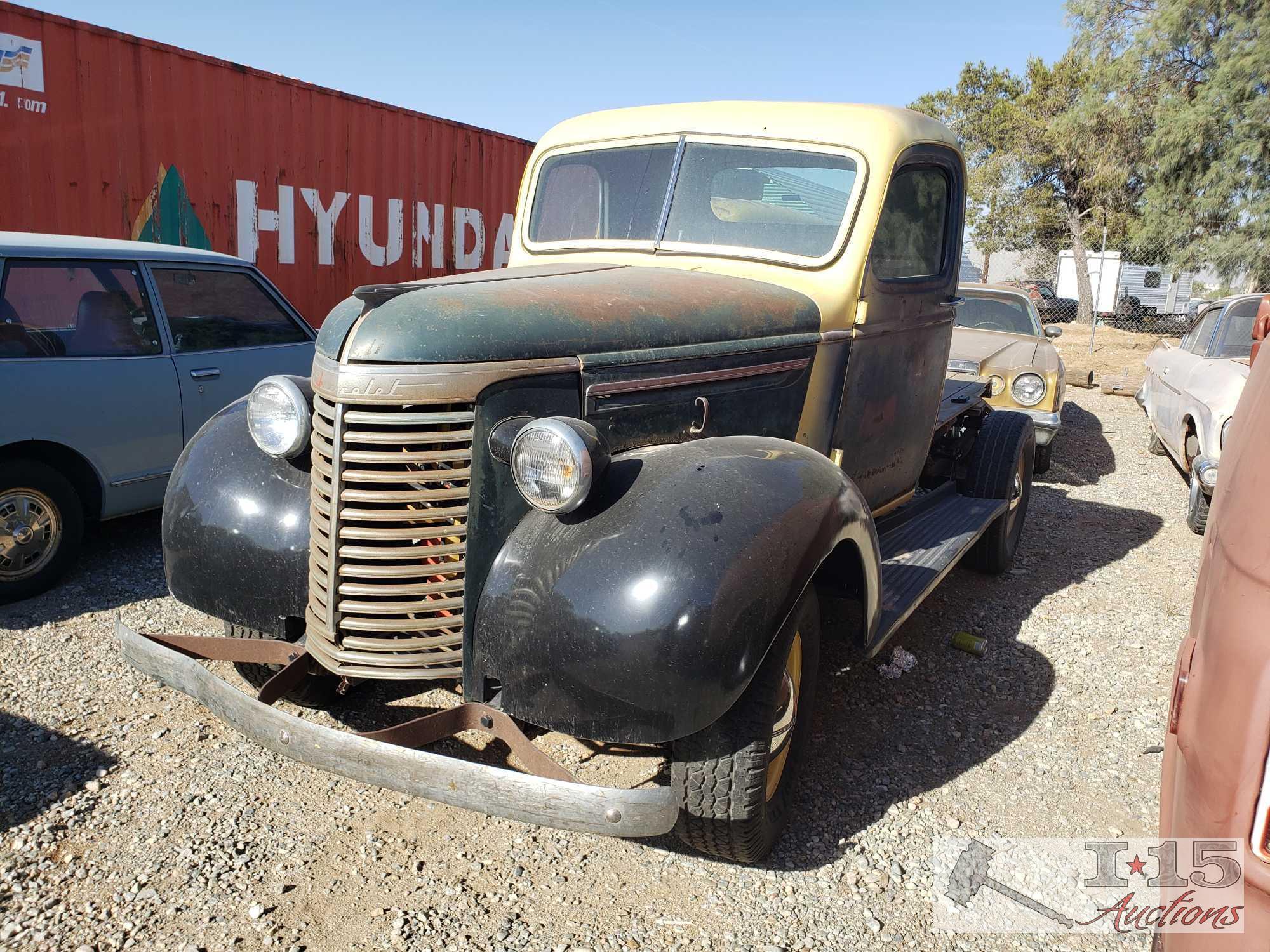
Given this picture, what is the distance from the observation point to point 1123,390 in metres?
13.2

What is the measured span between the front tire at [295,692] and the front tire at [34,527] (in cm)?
169

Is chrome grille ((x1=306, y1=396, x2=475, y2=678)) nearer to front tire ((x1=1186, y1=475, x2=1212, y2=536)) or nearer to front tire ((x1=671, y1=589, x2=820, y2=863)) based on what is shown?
front tire ((x1=671, y1=589, x2=820, y2=863))

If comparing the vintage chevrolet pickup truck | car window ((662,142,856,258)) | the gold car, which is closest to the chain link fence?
the gold car

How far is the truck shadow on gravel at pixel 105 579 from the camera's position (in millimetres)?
4035

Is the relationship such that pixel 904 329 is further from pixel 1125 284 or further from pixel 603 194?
pixel 1125 284

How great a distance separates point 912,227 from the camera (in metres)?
3.82

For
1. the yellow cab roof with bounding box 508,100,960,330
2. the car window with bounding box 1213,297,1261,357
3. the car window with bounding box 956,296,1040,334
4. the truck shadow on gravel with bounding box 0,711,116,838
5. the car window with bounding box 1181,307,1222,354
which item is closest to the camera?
the truck shadow on gravel with bounding box 0,711,116,838

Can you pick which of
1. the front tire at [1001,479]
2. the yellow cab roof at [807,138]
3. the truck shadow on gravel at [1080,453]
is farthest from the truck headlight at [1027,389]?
the yellow cab roof at [807,138]

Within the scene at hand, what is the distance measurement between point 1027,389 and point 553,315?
242 inches

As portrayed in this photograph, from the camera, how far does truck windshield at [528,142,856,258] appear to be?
11.4 ft

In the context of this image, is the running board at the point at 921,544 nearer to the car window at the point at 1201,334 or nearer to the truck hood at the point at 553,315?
the truck hood at the point at 553,315

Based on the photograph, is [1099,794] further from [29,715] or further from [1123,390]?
[1123,390]

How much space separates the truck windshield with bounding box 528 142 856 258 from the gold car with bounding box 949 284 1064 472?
3.60 meters

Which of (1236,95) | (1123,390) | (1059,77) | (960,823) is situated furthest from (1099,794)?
(1059,77)
